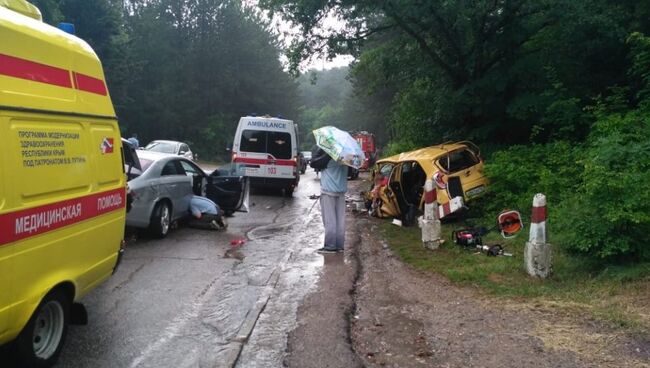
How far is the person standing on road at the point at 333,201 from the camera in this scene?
8.62 m

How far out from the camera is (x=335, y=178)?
28.3 feet

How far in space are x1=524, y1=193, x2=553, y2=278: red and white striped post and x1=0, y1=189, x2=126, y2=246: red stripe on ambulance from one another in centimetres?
450

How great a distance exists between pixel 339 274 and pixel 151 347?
10.1ft

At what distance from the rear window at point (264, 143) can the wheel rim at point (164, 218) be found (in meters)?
7.43

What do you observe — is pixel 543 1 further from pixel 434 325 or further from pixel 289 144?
pixel 434 325

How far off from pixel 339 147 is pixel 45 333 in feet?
16.2

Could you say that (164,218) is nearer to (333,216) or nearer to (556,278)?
(333,216)

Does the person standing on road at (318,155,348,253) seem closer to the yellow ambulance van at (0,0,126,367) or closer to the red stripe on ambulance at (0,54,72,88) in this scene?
the yellow ambulance van at (0,0,126,367)

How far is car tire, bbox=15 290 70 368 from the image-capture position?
157 inches

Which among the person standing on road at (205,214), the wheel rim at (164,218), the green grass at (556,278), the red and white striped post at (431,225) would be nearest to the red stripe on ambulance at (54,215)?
the green grass at (556,278)

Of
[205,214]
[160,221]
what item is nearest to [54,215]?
[160,221]

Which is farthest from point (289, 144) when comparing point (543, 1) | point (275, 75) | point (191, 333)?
point (275, 75)

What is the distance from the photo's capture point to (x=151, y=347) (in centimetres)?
482

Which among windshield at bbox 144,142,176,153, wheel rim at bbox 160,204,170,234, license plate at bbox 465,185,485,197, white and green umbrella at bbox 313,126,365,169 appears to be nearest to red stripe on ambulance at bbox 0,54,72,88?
white and green umbrella at bbox 313,126,365,169
